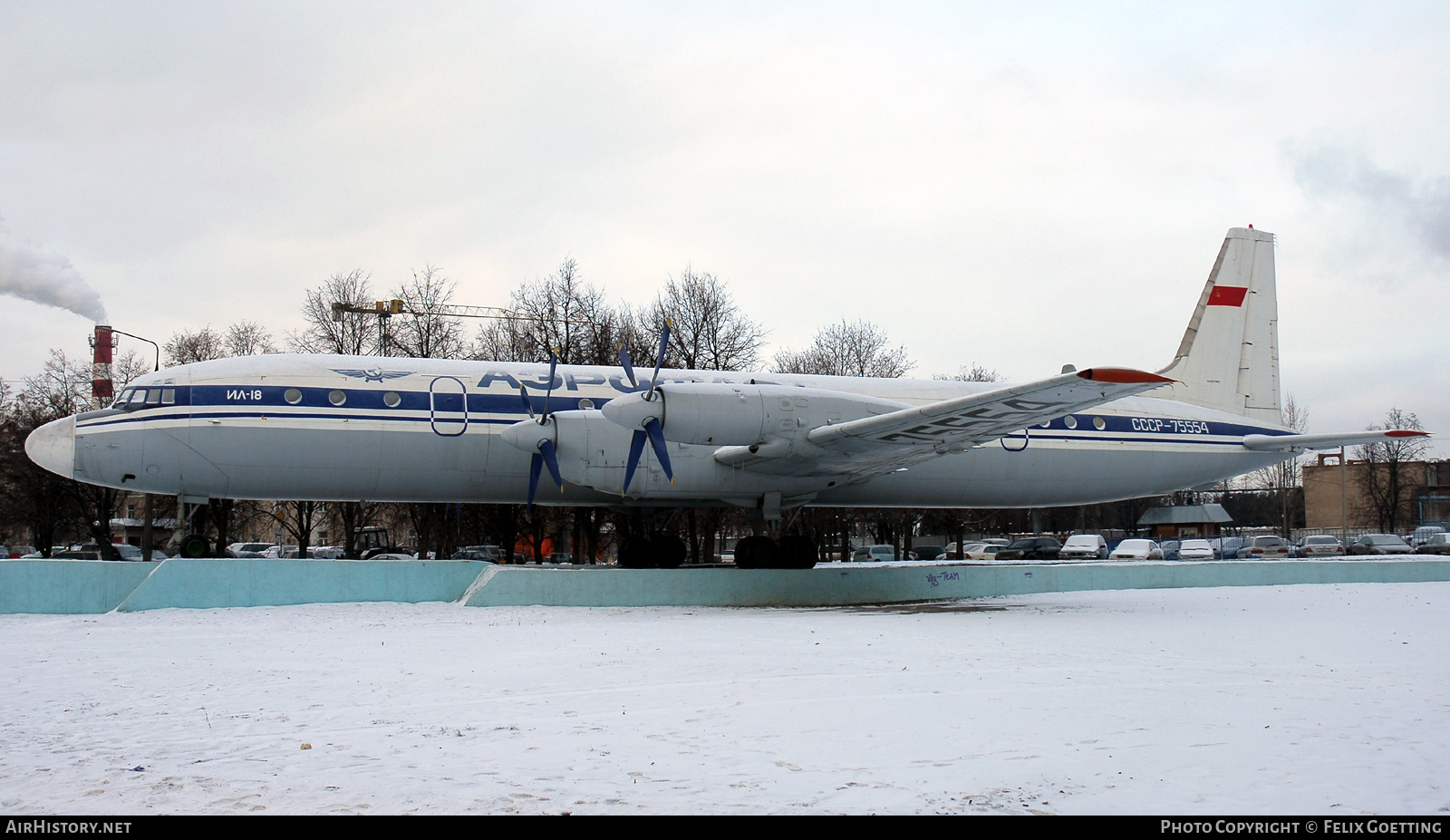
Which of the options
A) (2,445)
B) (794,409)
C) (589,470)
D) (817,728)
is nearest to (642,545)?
(589,470)

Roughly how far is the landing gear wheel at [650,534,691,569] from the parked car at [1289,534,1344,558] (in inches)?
1237

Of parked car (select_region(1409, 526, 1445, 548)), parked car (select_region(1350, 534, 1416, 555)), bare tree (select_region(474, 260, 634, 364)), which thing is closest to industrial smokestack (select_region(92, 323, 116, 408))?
bare tree (select_region(474, 260, 634, 364))

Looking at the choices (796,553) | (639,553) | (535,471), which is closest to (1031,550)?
(796,553)

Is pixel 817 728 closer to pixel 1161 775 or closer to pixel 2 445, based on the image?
pixel 1161 775

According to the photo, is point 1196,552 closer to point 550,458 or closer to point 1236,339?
point 1236,339

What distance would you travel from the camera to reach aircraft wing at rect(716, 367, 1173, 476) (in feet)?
41.7

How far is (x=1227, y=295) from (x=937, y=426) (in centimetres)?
1196

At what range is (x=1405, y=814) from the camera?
14.3ft

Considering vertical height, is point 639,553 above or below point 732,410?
below

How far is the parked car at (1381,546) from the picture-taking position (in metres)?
42.6

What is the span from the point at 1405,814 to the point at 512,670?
21.2 ft

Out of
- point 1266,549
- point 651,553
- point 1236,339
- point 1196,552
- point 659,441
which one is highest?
point 1236,339

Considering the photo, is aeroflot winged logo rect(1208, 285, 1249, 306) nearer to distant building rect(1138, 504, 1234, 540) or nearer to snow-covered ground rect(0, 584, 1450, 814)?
snow-covered ground rect(0, 584, 1450, 814)

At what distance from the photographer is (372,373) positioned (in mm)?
17516
